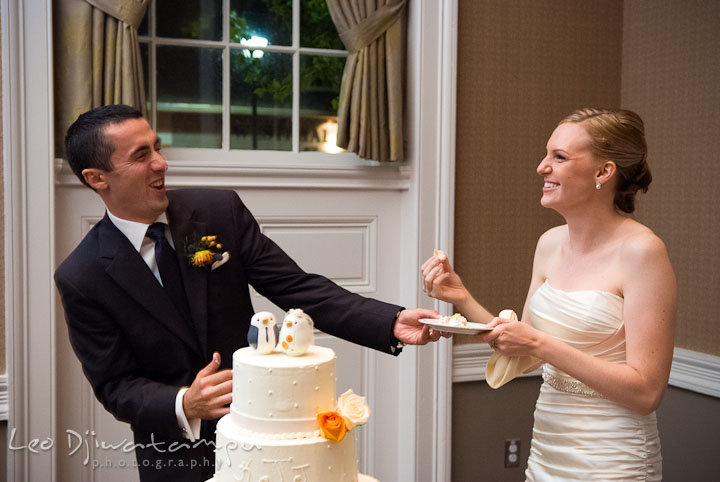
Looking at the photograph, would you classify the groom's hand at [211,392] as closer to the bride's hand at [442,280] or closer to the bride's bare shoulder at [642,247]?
the bride's hand at [442,280]

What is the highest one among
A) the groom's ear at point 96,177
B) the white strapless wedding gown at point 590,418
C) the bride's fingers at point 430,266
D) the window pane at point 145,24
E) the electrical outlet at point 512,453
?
the window pane at point 145,24

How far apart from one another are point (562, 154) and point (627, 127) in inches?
8.8

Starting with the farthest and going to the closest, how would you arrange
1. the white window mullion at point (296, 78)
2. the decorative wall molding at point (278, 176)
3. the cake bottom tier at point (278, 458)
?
the white window mullion at point (296, 78) < the decorative wall molding at point (278, 176) < the cake bottom tier at point (278, 458)

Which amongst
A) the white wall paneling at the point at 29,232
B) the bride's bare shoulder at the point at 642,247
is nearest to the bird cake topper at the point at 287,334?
the bride's bare shoulder at the point at 642,247

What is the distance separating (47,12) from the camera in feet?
10.3

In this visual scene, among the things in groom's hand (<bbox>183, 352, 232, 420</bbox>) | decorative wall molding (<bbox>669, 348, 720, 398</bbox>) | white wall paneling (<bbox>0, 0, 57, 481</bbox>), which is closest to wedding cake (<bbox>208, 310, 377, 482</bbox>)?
groom's hand (<bbox>183, 352, 232, 420</bbox>)

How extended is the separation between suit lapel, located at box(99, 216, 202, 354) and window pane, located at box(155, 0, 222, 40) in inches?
66.0

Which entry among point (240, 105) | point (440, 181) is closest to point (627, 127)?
point (440, 181)

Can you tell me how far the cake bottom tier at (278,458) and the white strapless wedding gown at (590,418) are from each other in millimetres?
863

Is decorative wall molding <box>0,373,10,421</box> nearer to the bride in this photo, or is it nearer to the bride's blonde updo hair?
the bride

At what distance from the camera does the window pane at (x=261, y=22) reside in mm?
3752

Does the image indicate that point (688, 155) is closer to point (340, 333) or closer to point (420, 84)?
point (420, 84)

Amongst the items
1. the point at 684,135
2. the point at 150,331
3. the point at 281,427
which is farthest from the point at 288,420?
the point at 684,135

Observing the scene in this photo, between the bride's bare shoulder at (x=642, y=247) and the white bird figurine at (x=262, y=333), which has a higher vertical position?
the bride's bare shoulder at (x=642, y=247)
